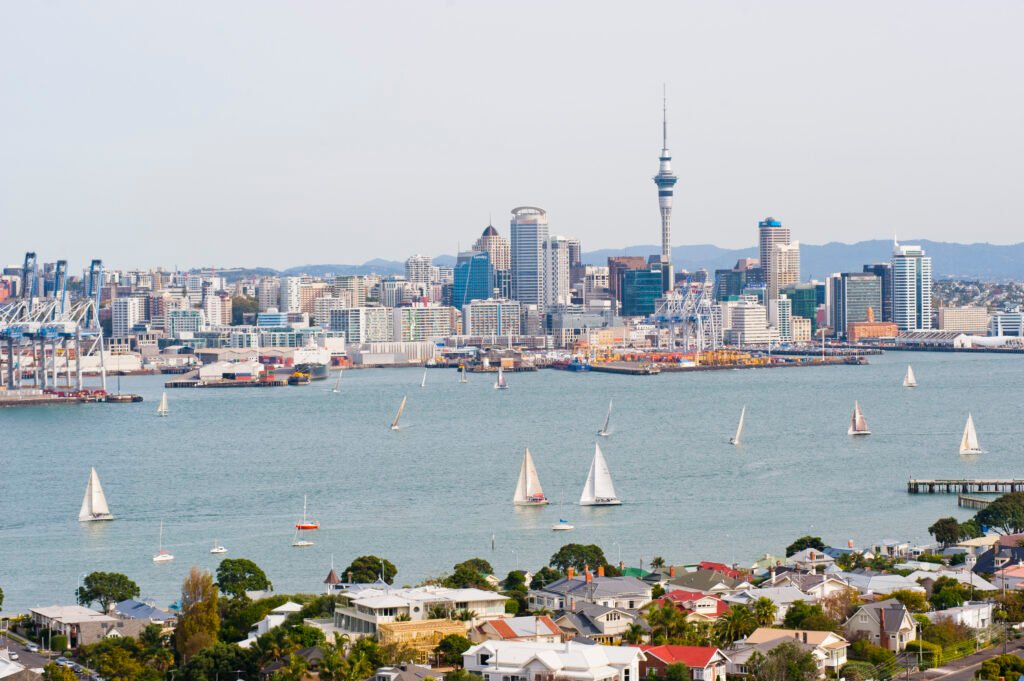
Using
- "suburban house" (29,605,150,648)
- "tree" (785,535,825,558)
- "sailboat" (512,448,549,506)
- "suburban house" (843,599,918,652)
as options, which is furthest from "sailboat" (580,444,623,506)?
"suburban house" (843,599,918,652)

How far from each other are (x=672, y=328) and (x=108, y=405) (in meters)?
29.6

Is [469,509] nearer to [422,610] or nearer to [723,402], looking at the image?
[422,610]

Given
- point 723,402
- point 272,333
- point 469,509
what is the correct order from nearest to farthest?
point 469,509
point 723,402
point 272,333

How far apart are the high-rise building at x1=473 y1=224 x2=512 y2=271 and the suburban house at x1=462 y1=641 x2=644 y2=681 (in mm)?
68035


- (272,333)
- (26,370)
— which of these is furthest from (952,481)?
(272,333)

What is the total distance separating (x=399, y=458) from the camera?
2055 centimetres


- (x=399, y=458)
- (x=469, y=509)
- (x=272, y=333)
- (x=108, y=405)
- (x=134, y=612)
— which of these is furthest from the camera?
(x=272, y=333)

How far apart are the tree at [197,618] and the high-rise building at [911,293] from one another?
6101 cm

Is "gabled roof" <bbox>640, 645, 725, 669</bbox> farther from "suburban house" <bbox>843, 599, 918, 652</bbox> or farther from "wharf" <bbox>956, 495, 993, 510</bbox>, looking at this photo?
"wharf" <bbox>956, 495, 993, 510</bbox>

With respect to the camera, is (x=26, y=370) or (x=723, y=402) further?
(x=26, y=370)

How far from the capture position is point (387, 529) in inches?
557

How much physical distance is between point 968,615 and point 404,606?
2.97 metres

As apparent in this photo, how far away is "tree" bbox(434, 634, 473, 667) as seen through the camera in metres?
8.32

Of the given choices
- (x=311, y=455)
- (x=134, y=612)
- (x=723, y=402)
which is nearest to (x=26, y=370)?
(x=723, y=402)
